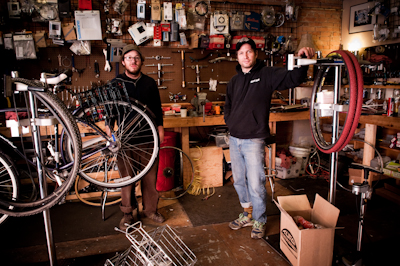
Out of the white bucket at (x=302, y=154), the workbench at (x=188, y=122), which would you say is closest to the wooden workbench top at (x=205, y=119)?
the workbench at (x=188, y=122)

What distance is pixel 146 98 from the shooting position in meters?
2.41

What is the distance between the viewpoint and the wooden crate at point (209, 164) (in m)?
3.51

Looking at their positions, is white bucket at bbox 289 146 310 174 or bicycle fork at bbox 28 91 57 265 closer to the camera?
bicycle fork at bbox 28 91 57 265

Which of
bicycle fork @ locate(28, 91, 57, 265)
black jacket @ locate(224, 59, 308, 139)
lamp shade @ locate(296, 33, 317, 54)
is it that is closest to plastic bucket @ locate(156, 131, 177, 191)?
black jacket @ locate(224, 59, 308, 139)

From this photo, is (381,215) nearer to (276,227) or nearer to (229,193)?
(276,227)

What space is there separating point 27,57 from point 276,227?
376 cm

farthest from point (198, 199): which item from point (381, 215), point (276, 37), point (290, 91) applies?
point (276, 37)

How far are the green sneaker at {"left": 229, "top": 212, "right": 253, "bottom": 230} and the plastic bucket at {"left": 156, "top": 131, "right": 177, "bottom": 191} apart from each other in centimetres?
110

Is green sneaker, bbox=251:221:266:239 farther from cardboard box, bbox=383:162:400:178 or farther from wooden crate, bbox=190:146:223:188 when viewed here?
cardboard box, bbox=383:162:400:178

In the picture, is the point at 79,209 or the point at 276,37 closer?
the point at 79,209

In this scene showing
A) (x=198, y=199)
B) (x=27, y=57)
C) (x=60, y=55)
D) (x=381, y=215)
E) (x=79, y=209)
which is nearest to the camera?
(x=381, y=215)

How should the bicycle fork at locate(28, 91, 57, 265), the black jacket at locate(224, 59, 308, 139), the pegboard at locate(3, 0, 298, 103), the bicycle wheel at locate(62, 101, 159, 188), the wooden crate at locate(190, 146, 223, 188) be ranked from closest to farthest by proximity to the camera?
1. the bicycle fork at locate(28, 91, 57, 265)
2. the bicycle wheel at locate(62, 101, 159, 188)
3. the black jacket at locate(224, 59, 308, 139)
4. the wooden crate at locate(190, 146, 223, 188)
5. the pegboard at locate(3, 0, 298, 103)

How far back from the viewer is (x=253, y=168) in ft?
7.36

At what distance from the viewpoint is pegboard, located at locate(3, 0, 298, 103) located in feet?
12.6
